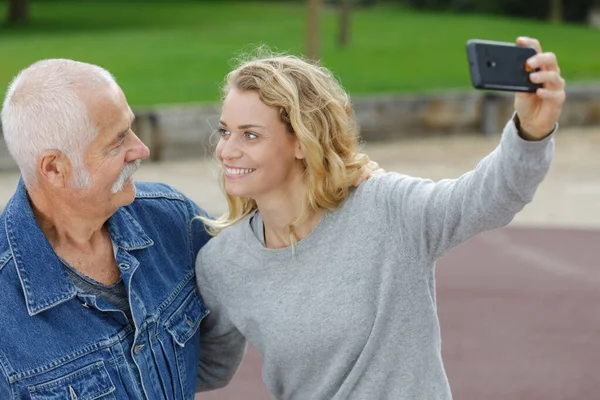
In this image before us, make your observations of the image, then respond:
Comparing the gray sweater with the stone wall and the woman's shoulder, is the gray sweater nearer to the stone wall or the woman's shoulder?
the woman's shoulder

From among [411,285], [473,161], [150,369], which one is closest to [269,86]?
[411,285]

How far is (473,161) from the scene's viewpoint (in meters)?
9.66

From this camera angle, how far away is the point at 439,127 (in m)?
10.9

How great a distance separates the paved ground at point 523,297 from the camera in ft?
16.8

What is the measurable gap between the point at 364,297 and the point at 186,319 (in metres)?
0.52

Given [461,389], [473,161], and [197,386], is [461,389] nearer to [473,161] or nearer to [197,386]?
[197,386]

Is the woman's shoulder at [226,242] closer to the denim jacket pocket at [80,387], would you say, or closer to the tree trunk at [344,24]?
the denim jacket pocket at [80,387]

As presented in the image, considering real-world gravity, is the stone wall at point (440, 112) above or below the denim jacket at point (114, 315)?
below

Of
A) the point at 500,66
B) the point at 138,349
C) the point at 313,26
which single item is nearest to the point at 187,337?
the point at 138,349

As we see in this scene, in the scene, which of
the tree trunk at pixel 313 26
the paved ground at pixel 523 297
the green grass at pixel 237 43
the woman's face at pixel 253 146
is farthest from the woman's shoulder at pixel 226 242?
the tree trunk at pixel 313 26

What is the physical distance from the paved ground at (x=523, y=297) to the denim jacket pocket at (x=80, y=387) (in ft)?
8.36

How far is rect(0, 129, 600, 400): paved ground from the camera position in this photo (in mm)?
5109

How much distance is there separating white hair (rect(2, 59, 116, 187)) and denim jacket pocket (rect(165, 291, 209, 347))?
45cm

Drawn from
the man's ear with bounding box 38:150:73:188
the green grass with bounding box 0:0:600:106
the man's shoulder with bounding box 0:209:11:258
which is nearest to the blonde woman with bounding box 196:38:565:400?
the man's ear with bounding box 38:150:73:188
